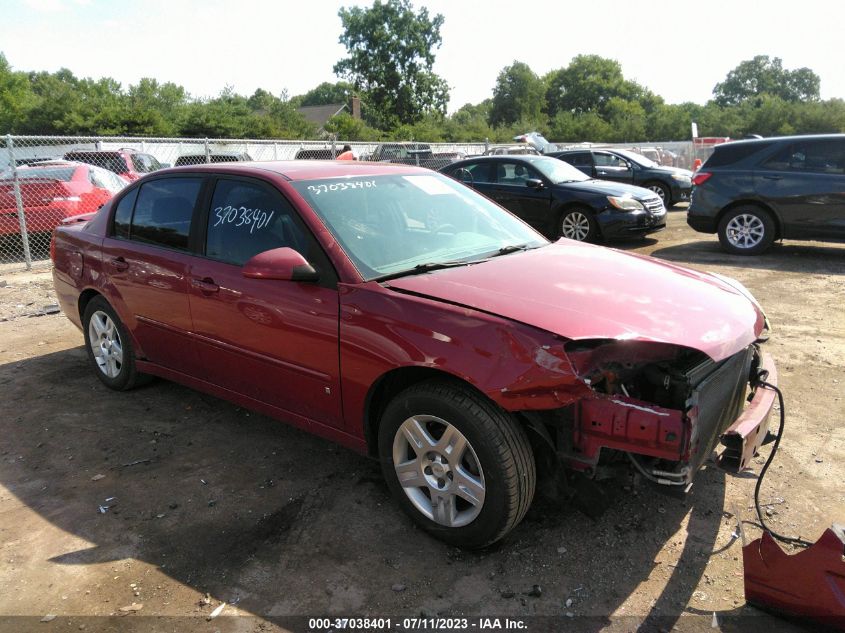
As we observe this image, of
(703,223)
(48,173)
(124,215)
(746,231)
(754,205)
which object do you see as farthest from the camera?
(48,173)

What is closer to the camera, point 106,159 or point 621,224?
point 621,224

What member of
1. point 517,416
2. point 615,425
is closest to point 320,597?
point 517,416

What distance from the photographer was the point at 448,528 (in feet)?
9.36

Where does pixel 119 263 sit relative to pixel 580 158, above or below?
below

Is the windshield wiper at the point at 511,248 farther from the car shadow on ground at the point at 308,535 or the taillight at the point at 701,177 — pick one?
the taillight at the point at 701,177

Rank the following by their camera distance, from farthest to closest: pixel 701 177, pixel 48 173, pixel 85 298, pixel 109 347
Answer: pixel 48 173
pixel 701 177
pixel 85 298
pixel 109 347

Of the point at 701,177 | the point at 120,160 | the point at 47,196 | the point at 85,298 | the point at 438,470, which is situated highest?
the point at 120,160

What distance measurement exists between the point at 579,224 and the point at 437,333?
27.8ft

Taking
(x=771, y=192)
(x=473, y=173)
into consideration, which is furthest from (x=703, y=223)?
(x=473, y=173)

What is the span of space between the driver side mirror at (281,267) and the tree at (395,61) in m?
55.0

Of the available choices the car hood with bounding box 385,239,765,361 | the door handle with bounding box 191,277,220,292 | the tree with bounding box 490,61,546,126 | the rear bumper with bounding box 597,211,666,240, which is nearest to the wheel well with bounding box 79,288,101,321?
the door handle with bounding box 191,277,220,292

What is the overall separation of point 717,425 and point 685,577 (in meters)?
0.65

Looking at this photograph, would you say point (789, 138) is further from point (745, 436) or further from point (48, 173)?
point (48, 173)

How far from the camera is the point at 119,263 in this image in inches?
174
